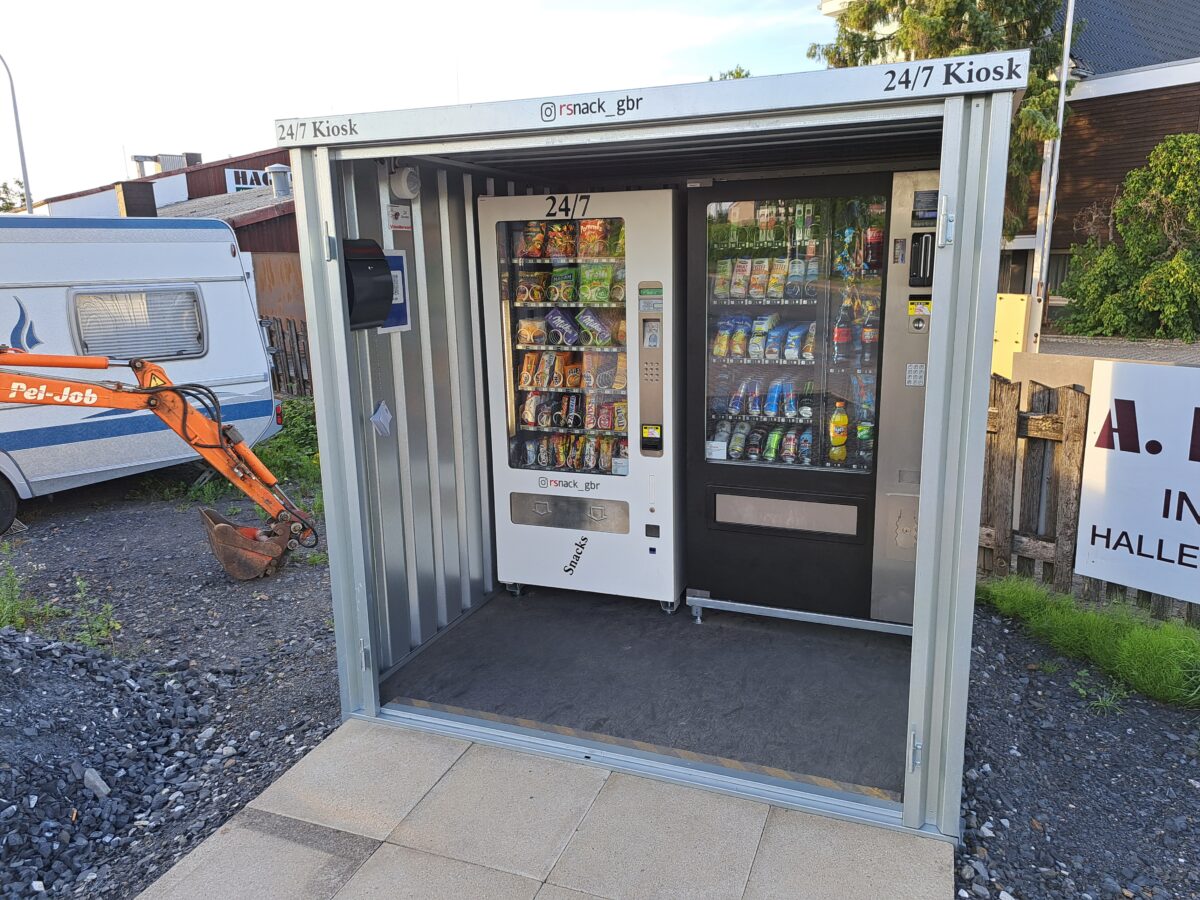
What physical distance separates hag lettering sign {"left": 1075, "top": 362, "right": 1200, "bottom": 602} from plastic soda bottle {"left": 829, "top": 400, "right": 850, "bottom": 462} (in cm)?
137

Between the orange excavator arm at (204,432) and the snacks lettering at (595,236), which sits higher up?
the snacks lettering at (595,236)

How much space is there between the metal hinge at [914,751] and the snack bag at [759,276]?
7.70 ft

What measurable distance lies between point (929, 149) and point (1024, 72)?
1.63 metres

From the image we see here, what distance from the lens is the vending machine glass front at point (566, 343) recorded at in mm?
4617

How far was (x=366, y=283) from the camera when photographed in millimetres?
3633

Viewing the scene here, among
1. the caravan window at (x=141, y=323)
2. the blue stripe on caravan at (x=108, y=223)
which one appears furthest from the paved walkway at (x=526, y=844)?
the blue stripe on caravan at (x=108, y=223)

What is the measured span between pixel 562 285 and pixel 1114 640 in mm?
3361

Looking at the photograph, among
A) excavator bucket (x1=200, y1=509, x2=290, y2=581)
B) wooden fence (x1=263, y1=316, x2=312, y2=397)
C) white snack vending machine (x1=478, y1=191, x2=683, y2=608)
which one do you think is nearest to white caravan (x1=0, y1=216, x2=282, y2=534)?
excavator bucket (x1=200, y1=509, x2=290, y2=581)

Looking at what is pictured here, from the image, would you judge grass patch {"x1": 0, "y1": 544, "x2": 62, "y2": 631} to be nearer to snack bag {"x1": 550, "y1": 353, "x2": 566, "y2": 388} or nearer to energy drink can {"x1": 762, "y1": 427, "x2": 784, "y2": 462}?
snack bag {"x1": 550, "y1": 353, "x2": 566, "y2": 388}

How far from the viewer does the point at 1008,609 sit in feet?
15.4

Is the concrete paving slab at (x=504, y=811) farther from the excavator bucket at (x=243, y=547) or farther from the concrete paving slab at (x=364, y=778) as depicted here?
the excavator bucket at (x=243, y=547)

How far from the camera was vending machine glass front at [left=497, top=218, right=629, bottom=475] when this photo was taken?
4.62 meters

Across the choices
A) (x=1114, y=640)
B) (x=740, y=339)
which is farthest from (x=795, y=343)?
(x=1114, y=640)

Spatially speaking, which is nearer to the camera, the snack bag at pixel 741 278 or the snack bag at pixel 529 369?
the snack bag at pixel 741 278
